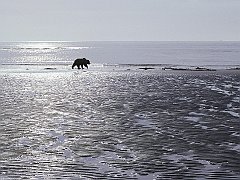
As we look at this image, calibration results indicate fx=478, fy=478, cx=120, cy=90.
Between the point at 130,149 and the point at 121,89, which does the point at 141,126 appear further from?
the point at 121,89

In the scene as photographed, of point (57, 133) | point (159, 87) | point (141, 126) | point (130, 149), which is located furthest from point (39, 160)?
point (159, 87)

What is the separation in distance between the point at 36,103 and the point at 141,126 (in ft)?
33.6

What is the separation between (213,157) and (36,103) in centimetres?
1598

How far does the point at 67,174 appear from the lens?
1224cm

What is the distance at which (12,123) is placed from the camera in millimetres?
20469

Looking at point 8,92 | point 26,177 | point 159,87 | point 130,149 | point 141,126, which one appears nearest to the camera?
point 26,177

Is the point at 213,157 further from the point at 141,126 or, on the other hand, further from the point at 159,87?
the point at 159,87

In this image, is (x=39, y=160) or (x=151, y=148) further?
(x=151, y=148)

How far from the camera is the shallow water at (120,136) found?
12758 mm

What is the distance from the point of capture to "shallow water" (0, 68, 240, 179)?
41.9ft

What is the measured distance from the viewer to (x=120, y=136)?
17.5m

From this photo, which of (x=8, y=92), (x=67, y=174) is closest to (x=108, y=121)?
(x=67, y=174)

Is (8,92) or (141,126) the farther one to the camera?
(8,92)

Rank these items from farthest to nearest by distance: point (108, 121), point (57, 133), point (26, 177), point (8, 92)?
point (8, 92) → point (108, 121) → point (57, 133) → point (26, 177)
